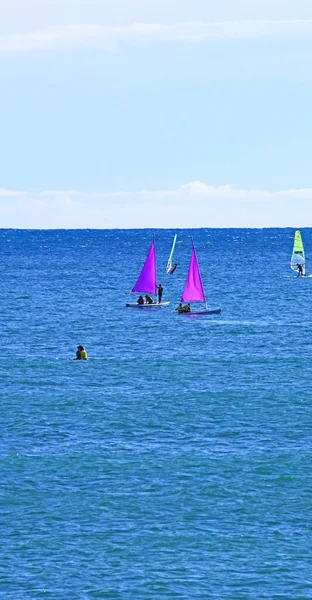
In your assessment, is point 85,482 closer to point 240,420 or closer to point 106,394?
point 240,420

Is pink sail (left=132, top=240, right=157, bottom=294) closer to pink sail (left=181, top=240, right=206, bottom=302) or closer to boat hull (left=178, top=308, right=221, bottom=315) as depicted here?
pink sail (left=181, top=240, right=206, bottom=302)

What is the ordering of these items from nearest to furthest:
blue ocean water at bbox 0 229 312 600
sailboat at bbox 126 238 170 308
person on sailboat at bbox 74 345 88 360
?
blue ocean water at bbox 0 229 312 600, person on sailboat at bbox 74 345 88 360, sailboat at bbox 126 238 170 308

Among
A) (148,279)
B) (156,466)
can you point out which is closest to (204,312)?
(148,279)

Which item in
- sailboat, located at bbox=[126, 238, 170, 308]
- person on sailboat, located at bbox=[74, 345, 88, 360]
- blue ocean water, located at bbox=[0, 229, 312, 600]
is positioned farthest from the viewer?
sailboat, located at bbox=[126, 238, 170, 308]

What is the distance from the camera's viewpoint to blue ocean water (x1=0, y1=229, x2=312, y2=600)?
36156 mm

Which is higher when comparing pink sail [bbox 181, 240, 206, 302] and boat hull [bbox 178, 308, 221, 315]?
pink sail [bbox 181, 240, 206, 302]

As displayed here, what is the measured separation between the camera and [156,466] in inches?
1858

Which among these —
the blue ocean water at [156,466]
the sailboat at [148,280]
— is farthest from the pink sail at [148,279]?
the blue ocean water at [156,466]

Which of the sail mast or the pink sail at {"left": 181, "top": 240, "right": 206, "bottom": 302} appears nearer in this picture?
the pink sail at {"left": 181, "top": 240, "right": 206, "bottom": 302}

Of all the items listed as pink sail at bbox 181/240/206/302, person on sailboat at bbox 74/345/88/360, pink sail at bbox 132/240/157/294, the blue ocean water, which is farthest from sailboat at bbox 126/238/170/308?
person on sailboat at bbox 74/345/88/360

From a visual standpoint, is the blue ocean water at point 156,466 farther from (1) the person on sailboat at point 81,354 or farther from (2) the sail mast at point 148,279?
(2) the sail mast at point 148,279

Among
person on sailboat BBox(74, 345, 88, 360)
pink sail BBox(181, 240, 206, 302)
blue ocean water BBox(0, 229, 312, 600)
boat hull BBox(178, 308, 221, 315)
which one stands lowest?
blue ocean water BBox(0, 229, 312, 600)

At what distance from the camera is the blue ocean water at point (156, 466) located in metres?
36.2

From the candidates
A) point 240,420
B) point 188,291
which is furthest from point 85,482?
point 188,291
